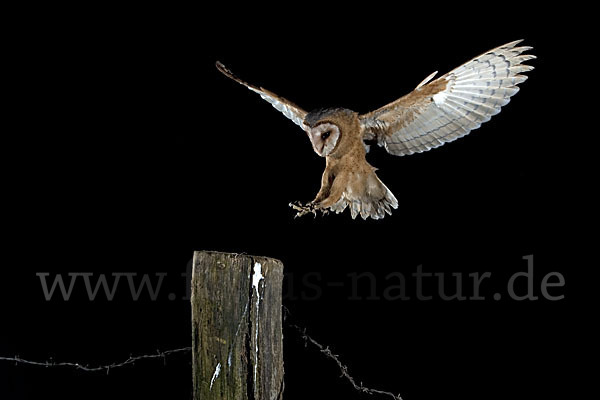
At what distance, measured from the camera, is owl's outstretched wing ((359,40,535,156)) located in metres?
1.85

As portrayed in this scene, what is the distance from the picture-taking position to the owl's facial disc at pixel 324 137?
1.88m

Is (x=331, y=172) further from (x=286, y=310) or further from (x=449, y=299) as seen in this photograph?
(x=449, y=299)

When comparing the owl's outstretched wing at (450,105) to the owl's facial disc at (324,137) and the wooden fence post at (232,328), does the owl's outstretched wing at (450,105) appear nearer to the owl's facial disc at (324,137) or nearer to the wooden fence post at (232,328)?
the owl's facial disc at (324,137)

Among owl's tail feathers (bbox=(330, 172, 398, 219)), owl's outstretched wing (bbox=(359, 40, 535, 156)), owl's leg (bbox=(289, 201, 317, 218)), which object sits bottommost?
owl's leg (bbox=(289, 201, 317, 218))

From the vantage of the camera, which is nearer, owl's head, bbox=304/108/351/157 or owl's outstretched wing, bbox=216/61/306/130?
owl's head, bbox=304/108/351/157

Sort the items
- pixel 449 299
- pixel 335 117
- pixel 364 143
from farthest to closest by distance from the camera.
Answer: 1. pixel 449 299
2. pixel 364 143
3. pixel 335 117

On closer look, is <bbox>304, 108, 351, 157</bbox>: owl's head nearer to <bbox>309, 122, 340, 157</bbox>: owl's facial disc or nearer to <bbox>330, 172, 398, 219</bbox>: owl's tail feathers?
<bbox>309, 122, 340, 157</bbox>: owl's facial disc

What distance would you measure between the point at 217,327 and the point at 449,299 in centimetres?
86

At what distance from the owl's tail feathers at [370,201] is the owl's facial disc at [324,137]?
0.15 metres

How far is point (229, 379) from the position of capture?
1.61 m

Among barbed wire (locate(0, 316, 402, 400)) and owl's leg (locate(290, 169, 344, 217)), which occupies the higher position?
→ owl's leg (locate(290, 169, 344, 217))

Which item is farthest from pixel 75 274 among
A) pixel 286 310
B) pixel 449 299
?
pixel 449 299

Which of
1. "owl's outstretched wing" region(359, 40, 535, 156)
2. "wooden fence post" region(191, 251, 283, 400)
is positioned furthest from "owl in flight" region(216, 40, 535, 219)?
"wooden fence post" region(191, 251, 283, 400)

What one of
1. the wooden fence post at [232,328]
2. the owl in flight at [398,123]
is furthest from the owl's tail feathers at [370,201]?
the wooden fence post at [232,328]
